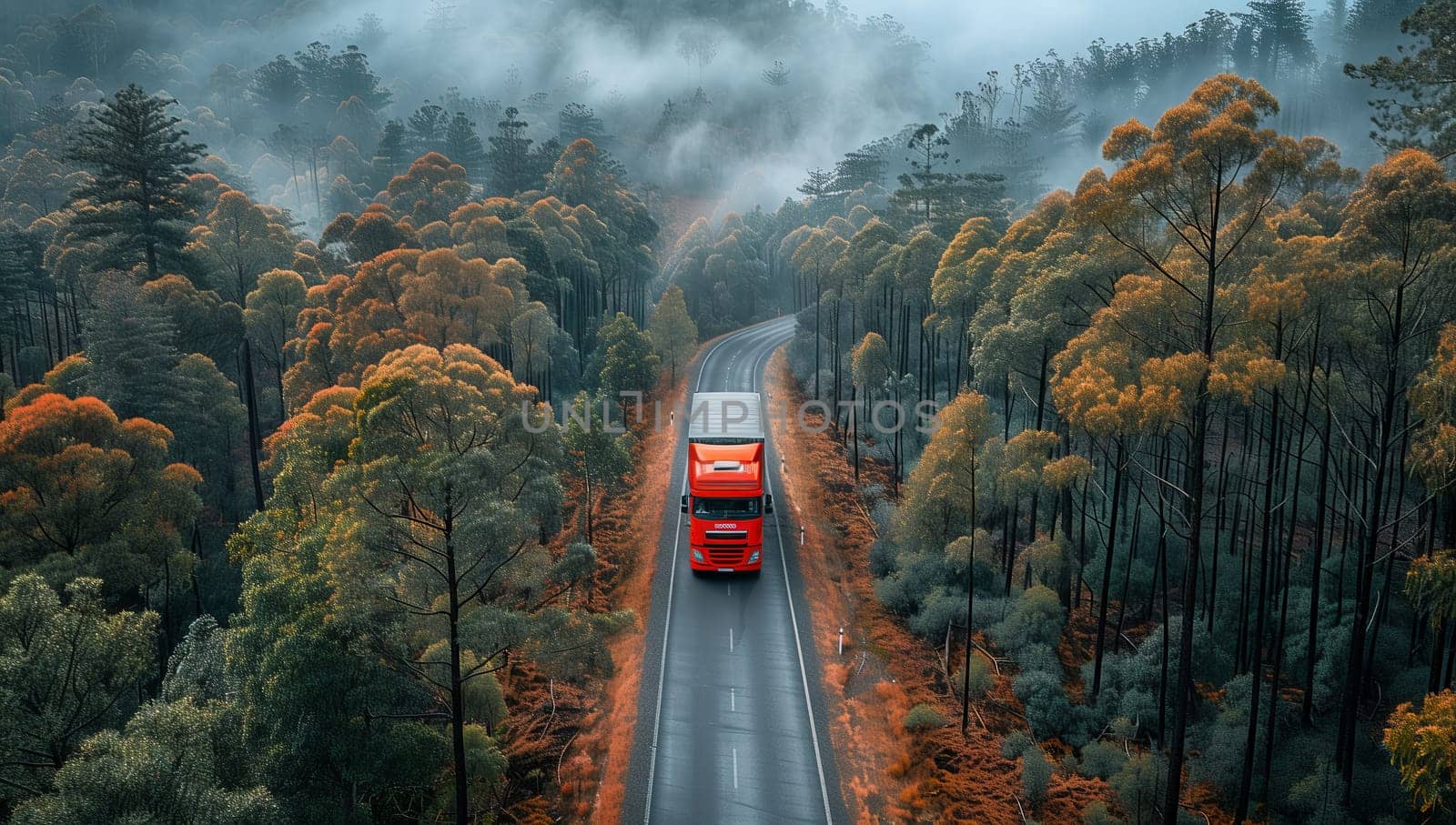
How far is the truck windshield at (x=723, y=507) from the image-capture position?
35.8m

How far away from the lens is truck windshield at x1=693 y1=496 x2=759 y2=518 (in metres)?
35.8

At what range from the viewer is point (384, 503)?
20.5 metres

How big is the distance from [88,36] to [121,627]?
187948 millimetres

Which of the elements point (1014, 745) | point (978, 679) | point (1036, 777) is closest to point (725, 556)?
point (978, 679)

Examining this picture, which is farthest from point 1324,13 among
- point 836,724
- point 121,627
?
point 121,627

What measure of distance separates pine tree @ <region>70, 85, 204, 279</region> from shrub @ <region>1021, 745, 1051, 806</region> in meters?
48.3

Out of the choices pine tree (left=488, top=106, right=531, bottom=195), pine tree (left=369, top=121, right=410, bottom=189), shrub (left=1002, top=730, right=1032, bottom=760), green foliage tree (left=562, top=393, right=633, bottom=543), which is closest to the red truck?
green foliage tree (left=562, top=393, right=633, bottom=543)

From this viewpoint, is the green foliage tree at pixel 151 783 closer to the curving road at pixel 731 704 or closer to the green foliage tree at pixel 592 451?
the curving road at pixel 731 704

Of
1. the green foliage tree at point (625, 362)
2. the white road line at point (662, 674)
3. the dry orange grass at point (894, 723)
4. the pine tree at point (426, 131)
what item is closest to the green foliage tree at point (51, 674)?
the white road line at point (662, 674)

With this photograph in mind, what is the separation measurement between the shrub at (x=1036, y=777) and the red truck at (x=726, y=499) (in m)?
14.1

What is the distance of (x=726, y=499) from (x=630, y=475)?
1527 cm

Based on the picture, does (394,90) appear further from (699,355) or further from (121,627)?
(121,627)

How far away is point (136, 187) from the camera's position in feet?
158

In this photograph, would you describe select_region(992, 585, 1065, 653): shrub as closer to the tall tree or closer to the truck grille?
the truck grille
